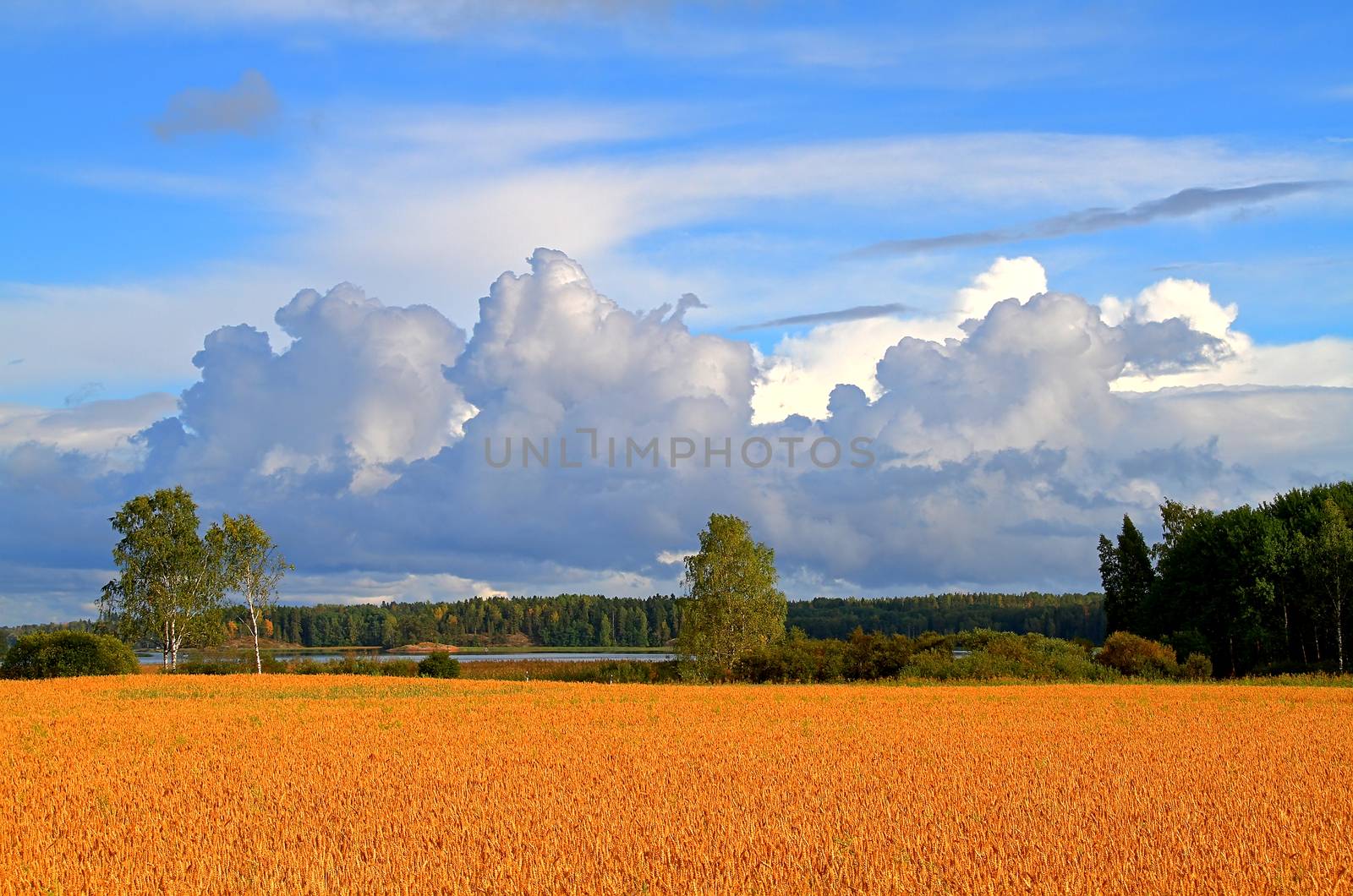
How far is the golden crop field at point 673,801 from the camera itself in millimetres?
11930

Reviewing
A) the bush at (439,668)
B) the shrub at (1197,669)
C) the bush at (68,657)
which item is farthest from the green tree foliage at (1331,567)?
the bush at (68,657)

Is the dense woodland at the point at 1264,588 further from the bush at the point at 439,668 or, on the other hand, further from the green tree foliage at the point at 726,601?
the bush at the point at 439,668

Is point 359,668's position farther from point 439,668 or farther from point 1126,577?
point 1126,577

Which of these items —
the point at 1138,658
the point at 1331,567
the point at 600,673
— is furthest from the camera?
the point at 600,673

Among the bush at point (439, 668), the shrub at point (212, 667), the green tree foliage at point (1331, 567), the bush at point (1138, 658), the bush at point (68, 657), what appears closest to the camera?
the bush at point (68, 657)

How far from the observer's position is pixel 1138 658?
57.0 meters

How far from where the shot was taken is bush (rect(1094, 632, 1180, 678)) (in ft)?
184

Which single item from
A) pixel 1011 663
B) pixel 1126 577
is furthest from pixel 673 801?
pixel 1126 577

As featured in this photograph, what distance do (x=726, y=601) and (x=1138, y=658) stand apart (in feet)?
76.0

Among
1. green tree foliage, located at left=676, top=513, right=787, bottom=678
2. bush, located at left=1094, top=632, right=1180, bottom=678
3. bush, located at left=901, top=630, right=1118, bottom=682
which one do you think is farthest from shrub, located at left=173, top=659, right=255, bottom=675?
bush, located at left=1094, top=632, right=1180, bottom=678

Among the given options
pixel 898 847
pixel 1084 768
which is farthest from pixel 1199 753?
pixel 898 847

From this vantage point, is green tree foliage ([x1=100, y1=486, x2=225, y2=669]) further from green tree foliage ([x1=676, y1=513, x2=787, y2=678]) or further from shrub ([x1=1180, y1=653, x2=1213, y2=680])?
shrub ([x1=1180, y1=653, x2=1213, y2=680])

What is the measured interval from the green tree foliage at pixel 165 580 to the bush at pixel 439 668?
14.0 m

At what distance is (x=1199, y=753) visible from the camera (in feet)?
75.6
